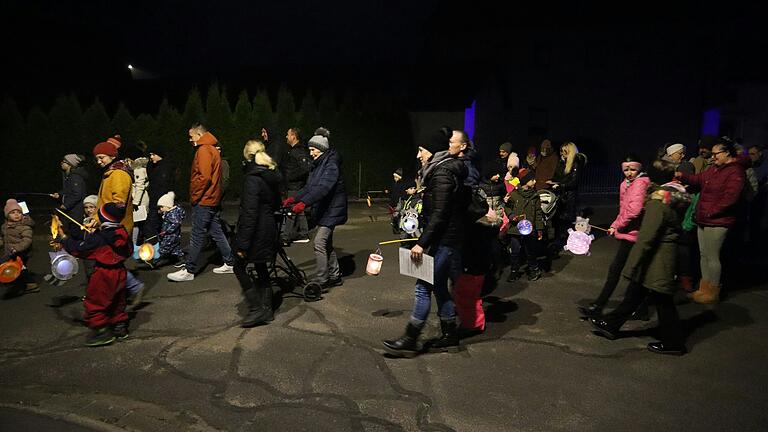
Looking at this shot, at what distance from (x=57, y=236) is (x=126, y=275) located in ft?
8.86

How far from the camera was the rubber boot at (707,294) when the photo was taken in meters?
7.28

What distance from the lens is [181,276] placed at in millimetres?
7891

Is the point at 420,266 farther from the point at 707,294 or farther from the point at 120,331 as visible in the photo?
the point at 707,294

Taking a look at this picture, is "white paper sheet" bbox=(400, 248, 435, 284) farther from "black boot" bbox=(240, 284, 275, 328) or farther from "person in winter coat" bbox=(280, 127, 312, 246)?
"person in winter coat" bbox=(280, 127, 312, 246)

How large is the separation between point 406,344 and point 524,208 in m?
3.43

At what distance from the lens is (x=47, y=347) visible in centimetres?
554

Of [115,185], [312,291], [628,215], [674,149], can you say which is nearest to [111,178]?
[115,185]

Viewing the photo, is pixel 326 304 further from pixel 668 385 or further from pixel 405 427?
pixel 668 385

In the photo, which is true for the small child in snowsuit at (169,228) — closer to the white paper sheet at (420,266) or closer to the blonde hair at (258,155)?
the blonde hair at (258,155)

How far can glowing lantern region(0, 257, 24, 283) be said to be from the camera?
693 centimetres

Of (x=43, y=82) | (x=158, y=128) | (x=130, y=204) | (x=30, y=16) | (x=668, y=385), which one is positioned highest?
(x=30, y=16)

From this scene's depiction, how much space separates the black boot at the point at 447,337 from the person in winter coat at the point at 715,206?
11.7 ft

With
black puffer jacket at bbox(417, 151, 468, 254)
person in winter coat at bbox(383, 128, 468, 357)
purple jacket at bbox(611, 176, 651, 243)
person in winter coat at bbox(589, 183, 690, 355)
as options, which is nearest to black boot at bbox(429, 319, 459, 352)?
person in winter coat at bbox(383, 128, 468, 357)

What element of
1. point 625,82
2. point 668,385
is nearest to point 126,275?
point 668,385
